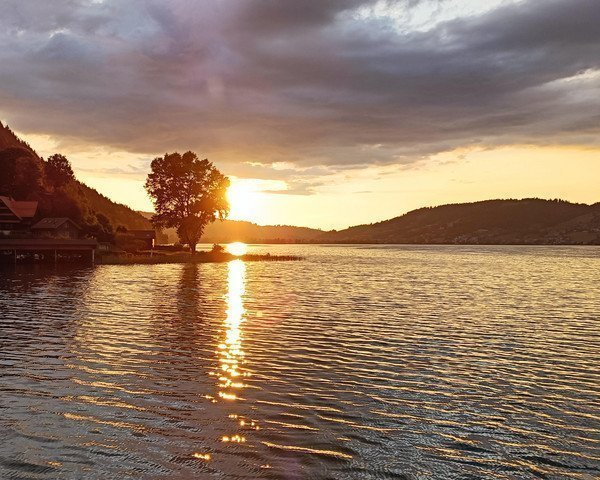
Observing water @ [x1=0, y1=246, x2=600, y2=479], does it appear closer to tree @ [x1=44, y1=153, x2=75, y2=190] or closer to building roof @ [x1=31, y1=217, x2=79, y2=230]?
building roof @ [x1=31, y1=217, x2=79, y2=230]

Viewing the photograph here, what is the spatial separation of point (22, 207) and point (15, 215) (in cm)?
653

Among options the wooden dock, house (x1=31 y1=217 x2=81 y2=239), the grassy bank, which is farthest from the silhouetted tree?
the grassy bank

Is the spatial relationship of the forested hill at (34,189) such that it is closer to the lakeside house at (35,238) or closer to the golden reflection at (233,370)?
the lakeside house at (35,238)

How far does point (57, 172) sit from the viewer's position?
427 ft

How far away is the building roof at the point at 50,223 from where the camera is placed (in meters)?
101

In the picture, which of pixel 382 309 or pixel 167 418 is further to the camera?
pixel 382 309

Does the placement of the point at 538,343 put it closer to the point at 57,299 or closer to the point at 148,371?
the point at 148,371

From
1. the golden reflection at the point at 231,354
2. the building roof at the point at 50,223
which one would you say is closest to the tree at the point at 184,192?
the building roof at the point at 50,223

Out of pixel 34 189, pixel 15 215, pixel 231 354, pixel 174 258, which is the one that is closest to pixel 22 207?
pixel 15 215

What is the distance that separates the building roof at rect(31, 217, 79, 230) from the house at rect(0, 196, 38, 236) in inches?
109

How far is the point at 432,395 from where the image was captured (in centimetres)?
1598

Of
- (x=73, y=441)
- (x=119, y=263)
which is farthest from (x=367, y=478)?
(x=119, y=263)

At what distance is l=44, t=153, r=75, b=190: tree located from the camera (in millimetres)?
129875

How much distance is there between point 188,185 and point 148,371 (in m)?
98.7
